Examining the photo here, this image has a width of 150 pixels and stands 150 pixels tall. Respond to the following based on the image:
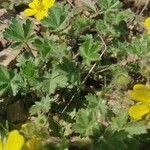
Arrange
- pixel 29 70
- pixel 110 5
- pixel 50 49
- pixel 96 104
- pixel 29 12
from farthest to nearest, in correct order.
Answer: pixel 29 12, pixel 110 5, pixel 50 49, pixel 29 70, pixel 96 104

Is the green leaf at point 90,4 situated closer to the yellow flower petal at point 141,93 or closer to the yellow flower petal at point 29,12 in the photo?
the yellow flower petal at point 29,12

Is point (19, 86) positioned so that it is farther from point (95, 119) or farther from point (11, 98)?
point (95, 119)

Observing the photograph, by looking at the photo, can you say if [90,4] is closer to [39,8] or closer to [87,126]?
[39,8]

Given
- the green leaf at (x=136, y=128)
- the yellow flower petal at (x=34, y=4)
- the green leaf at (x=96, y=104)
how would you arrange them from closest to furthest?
the green leaf at (x=136, y=128), the green leaf at (x=96, y=104), the yellow flower petal at (x=34, y=4)

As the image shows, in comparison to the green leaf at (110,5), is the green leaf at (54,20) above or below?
above

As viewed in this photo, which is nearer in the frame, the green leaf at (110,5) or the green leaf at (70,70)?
the green leaf at (70,70)

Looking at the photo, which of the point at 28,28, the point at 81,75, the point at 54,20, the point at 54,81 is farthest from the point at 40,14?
the point at 54,81

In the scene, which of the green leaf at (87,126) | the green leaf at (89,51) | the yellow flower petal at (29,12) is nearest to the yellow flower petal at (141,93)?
the green leaf at (87,126)
